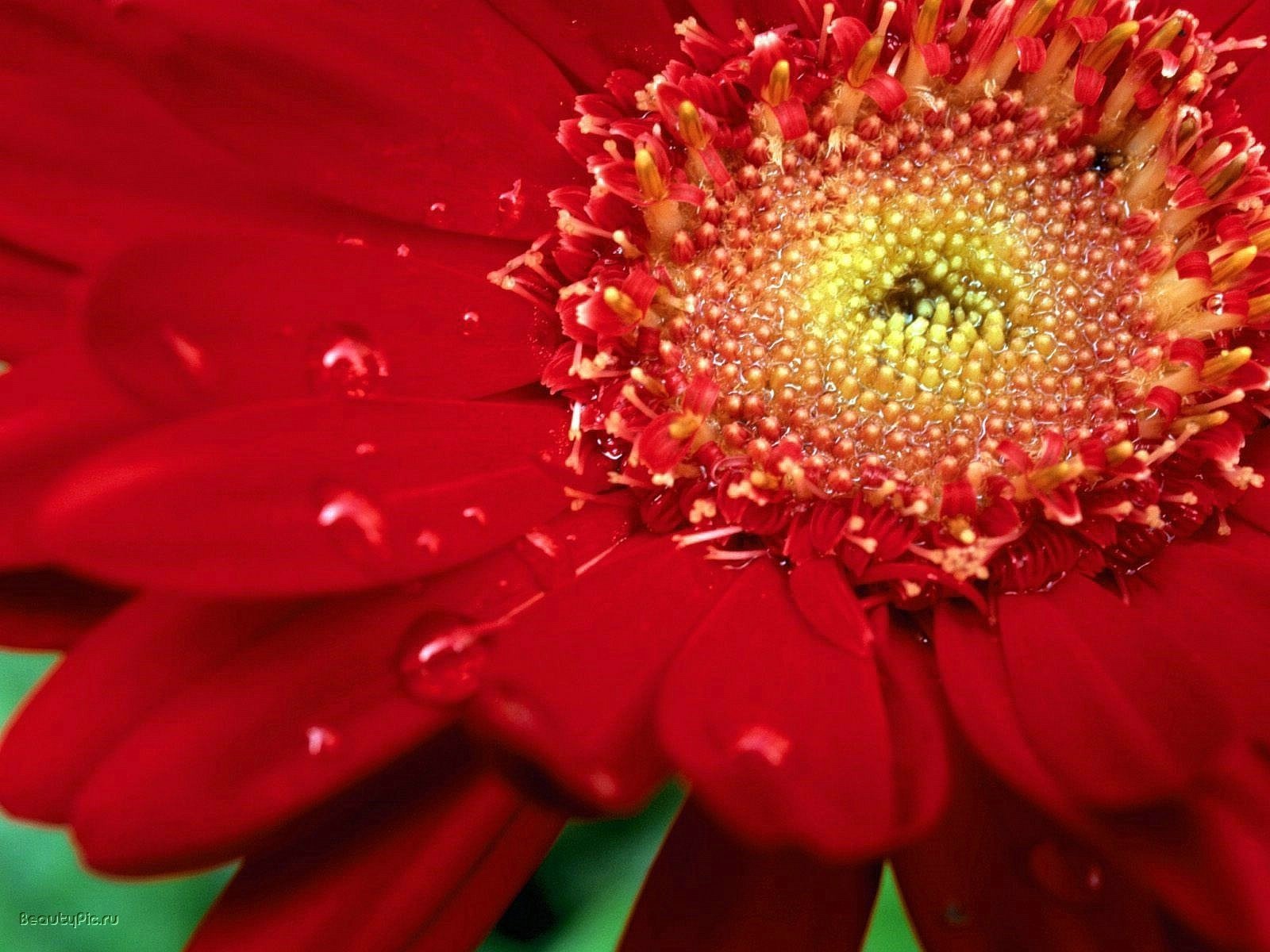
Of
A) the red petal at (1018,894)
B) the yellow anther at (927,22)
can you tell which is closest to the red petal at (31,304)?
the red petal at (1018,894)

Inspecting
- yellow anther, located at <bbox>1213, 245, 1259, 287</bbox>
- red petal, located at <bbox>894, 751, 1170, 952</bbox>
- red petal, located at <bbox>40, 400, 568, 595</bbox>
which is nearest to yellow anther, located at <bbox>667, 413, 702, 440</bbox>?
red petal, located at <bbox>40, 400, 568, 595</bbox>

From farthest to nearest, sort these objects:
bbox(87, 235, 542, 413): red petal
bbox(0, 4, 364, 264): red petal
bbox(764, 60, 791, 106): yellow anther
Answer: bbox(764, 60, 791, 106): yellow anther, bbox(0, 4, 364, 264): red petal, bbox(87, 235, 542, 413): red petal

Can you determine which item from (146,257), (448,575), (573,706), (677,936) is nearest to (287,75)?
(146,257)

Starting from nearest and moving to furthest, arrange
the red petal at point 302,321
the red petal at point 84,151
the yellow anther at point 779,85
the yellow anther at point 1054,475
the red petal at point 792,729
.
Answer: the red petal at point 792,729 → the red petal at point 302,321 → the red petal at point 84,151 → the yellow anther at point 1054,475 → the yellow anther at point 779,85

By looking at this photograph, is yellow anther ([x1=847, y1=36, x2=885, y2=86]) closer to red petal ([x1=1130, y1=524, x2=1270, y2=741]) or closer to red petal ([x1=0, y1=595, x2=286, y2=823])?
red petal ([x1=1130, y1=524, x2=1270, y2=741])

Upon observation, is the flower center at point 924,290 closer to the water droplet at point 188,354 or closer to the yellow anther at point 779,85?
the yellow anther at point 779,85

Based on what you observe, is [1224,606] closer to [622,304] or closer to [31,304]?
[622,304]
